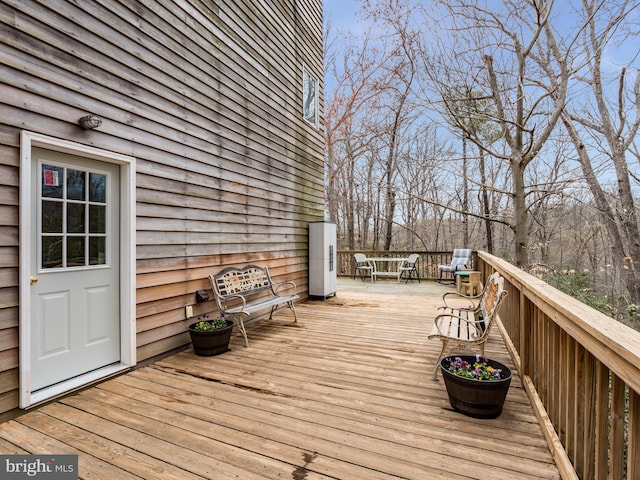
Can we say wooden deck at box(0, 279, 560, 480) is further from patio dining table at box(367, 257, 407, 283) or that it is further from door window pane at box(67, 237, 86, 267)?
patio dining table at box(367, 257, 407, 283)

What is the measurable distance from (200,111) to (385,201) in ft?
33.5

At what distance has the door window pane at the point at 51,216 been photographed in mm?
2455

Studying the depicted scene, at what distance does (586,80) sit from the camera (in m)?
7.30

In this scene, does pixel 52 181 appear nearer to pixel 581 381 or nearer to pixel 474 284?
pixel 581 381

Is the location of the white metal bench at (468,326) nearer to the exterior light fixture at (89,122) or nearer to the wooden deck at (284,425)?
the wooden deck at (284,425)

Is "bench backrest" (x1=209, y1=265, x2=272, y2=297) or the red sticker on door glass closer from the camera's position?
the red sticker on door glass

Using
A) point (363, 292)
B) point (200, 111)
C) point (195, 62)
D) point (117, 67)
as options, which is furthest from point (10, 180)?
point (363, 292)

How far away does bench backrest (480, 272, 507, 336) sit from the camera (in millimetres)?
2622

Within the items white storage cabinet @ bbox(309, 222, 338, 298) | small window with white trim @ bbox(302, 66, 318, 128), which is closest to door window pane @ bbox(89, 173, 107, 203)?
white storage cabinet @ bbox(309, 222, 338, 298)

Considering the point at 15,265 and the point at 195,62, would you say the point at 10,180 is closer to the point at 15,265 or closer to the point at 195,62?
the point at 15,265
